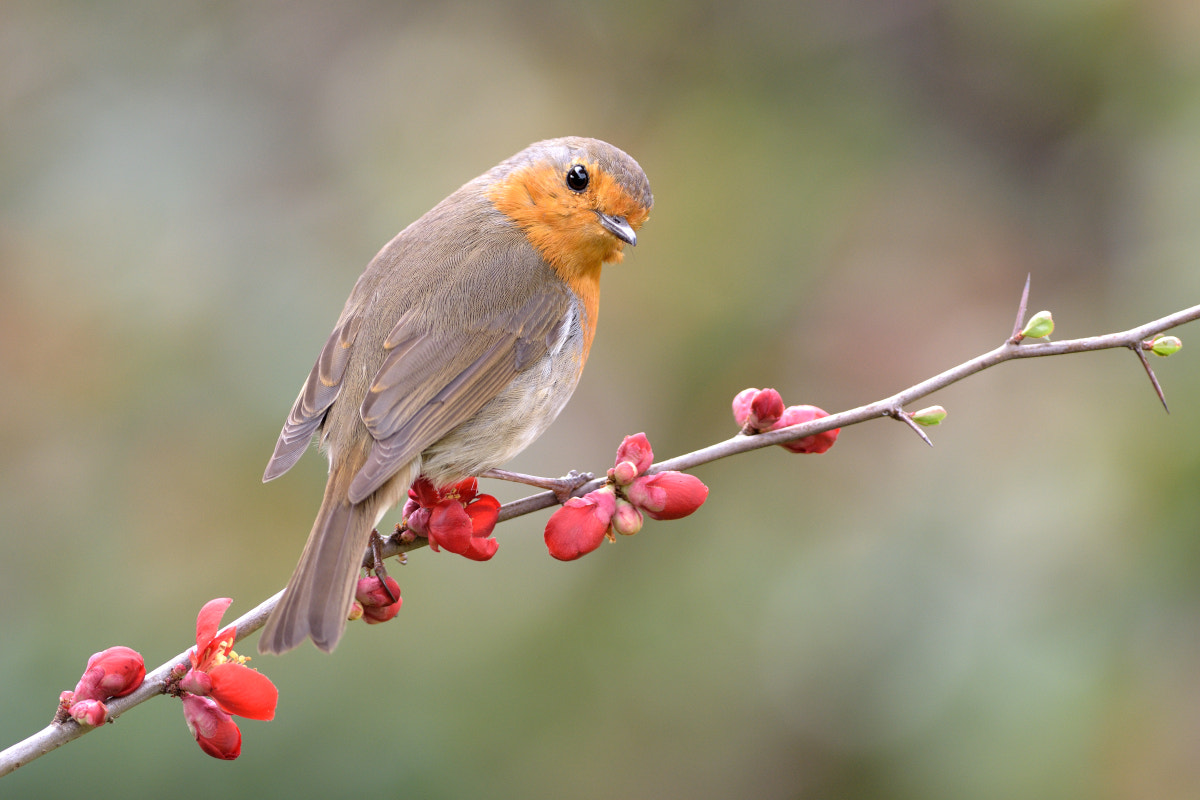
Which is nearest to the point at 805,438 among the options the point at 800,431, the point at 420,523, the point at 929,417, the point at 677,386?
the point at 800,431

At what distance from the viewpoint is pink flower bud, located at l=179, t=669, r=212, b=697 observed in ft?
6.51

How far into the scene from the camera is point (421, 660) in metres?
3.51

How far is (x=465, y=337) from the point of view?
3033mm

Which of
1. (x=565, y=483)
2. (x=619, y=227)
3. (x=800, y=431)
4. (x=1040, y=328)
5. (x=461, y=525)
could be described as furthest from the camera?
(x=619, y=227)

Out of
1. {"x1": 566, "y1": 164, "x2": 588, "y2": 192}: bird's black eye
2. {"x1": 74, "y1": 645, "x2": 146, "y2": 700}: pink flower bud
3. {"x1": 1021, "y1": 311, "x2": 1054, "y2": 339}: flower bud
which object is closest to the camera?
{"x1": 74, "y1": 645, "x2": 146, "y2": 700}: pink flower bud

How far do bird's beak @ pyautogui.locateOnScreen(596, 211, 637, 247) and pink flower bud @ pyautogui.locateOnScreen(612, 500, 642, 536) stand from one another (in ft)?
3.40

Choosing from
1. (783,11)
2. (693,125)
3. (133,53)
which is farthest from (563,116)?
(133,53)

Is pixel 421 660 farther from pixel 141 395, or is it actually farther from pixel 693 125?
pixel 693 125

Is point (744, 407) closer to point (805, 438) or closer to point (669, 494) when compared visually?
point (805, 438)

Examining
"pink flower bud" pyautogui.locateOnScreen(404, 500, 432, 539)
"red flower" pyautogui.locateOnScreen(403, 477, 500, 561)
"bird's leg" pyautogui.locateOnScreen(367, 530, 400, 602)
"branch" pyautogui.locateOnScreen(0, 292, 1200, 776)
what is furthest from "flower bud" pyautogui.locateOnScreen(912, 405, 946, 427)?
"bird's leg" pyautogui.locateOnScreen(367, 530, 400, 602)

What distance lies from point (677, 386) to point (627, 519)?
2.04 meters

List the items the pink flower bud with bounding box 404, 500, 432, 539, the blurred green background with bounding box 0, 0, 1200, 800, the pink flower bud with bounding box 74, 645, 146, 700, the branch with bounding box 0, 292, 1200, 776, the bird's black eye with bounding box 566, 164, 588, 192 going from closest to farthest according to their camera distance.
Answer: the branch with bounding box 0, 292, 1200, 776
the pink flower bud with bounding box 74, 645, 146, 700
the pink flower bud with bounding box 404, 500, 432, 539
the blurred green background with bounding box 0, 0, 1200, 800
the bird's black eye with bounding box 566, 164, 588, 192

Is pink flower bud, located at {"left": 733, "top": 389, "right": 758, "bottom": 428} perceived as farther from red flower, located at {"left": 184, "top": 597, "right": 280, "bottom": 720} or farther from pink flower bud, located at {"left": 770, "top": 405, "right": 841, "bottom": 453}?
red flower, located at {"left": 184, "top": 597, "right": 280, "bottom": 720}

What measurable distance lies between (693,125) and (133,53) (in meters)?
2.28
